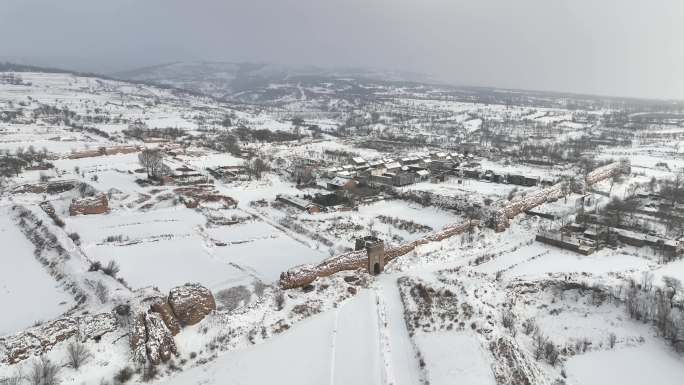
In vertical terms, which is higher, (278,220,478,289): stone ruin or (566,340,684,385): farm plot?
(278,220,478,289): stone ruin

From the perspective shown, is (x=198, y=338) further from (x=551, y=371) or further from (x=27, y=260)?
(x=27, y=260)

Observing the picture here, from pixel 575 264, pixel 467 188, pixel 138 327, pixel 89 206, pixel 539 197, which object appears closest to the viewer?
pixel 138 327

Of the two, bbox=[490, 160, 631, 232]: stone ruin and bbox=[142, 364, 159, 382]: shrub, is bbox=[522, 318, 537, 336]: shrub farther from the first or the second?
bbox=[142, 364, 159, 382]: shrub

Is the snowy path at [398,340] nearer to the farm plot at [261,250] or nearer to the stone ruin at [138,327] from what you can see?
the farm plot at [261,250]

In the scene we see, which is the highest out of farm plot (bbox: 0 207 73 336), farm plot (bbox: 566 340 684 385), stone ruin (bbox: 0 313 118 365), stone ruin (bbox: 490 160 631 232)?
stone ruin (bbox: 490 160 631 232)

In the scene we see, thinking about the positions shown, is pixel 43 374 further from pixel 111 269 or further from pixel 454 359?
pixel 454 359

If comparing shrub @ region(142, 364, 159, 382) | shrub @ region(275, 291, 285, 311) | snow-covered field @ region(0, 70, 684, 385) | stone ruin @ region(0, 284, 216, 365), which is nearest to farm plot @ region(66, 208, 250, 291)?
snow-covered field @ region(0, 70, 684, 385)

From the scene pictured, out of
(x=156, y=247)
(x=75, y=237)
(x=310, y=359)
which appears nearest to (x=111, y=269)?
(x=156, y=247)

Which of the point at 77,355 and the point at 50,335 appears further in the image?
the point at 50,335
